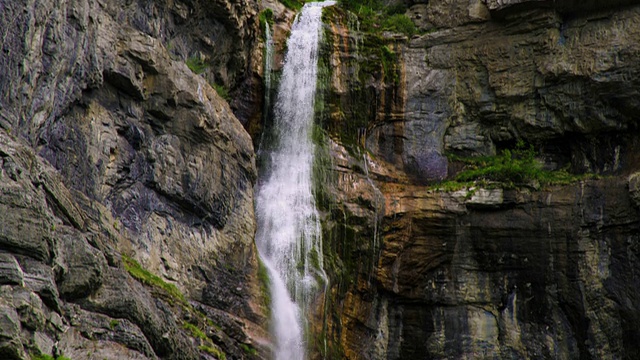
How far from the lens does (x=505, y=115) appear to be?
2331 centimetres

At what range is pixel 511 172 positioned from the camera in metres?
21.2

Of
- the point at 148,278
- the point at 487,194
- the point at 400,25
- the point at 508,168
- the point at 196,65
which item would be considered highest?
the point at 400,25

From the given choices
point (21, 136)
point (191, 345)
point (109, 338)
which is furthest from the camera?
point (191, 345)

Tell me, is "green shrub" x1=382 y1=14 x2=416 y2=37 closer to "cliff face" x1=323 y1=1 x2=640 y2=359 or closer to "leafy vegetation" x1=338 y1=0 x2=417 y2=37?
"leafy vegetation" x1=338 y1=0 x2=417 y2=37

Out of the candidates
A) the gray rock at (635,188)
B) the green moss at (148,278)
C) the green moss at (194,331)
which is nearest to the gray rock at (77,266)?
the green moss at (148,278)

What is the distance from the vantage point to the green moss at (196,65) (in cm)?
1875

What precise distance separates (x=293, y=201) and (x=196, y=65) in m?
4.78

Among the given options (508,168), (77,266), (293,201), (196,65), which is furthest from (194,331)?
(508,168)

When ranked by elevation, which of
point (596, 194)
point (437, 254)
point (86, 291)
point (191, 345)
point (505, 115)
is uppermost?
point (505, 115)

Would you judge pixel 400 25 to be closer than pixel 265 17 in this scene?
No

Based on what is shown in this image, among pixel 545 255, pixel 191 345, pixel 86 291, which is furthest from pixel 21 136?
pixel 545 255

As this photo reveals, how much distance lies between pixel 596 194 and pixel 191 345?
42.4ft

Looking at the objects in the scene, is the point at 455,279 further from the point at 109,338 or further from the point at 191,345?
the point at 109,338

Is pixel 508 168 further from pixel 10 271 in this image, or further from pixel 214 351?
pixel 10 271
